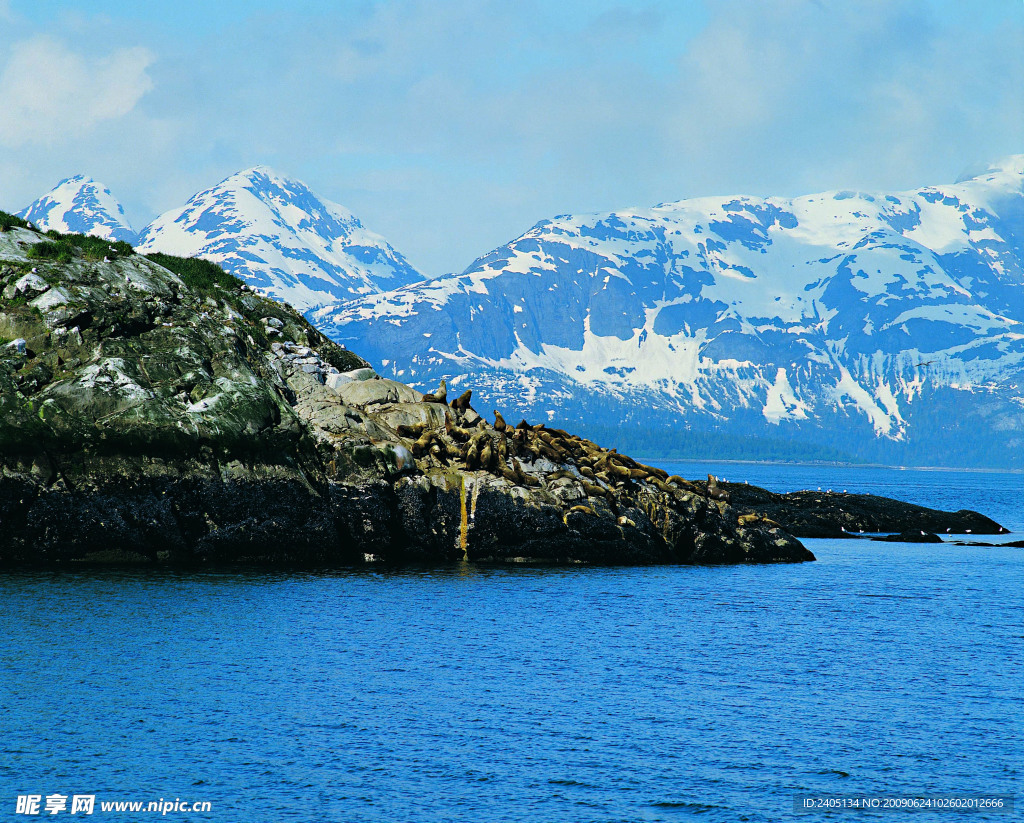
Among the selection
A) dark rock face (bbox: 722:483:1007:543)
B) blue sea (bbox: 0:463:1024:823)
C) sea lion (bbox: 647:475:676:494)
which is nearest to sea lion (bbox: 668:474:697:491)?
sea lion (bbox: 647:475:676:494)

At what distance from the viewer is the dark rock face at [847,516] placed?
79562mm

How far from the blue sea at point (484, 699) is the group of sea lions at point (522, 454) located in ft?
26.2

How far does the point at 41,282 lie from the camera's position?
45.2m

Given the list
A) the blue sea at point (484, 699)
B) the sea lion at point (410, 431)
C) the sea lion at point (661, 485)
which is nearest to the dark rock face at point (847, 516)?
the sea lion at point (661, 485)

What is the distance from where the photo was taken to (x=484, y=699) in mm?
24250

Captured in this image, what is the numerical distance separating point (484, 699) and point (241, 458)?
2206 centimetres

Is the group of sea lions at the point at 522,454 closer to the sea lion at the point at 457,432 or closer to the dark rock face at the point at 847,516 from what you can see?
the sea lion at the point at 457,432

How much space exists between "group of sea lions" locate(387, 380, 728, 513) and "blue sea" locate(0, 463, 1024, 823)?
7.97 meters

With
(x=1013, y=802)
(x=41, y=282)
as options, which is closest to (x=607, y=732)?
(x=1013, y=802)

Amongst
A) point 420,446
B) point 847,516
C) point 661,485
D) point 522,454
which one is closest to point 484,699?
point 420,446

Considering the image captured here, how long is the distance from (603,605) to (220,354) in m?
22.3

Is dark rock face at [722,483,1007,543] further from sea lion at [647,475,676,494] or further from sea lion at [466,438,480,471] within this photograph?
sea lion at [466,438,480,471]

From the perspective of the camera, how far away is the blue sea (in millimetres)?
18109

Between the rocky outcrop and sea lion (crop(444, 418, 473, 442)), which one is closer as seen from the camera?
the rocky outcrop
